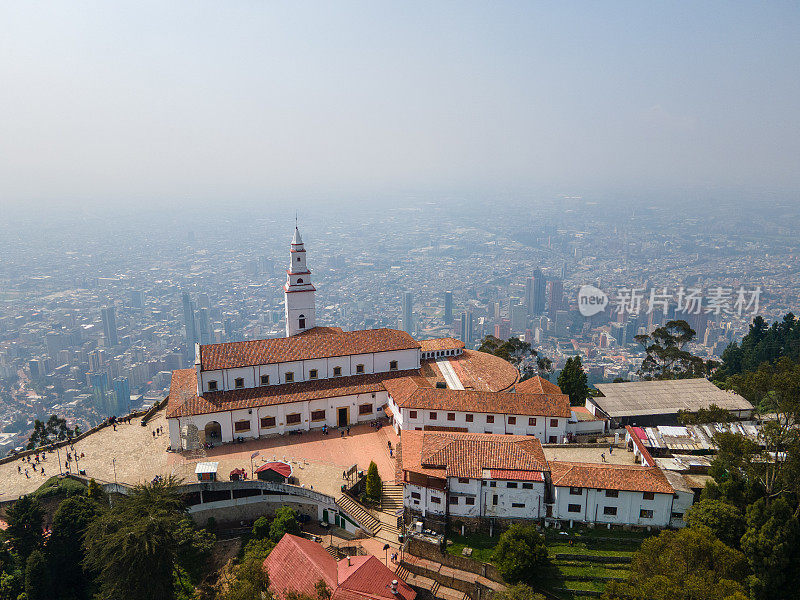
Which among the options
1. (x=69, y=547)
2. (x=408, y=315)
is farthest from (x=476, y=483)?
(x=408, y=315)

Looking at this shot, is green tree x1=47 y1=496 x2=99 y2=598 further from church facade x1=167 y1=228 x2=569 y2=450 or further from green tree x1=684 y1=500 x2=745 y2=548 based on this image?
green tree x1=684 y1=500 x2=745 y2=548

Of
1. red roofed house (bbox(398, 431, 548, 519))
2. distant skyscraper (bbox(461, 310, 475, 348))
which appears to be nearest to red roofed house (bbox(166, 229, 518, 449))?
red roofed house (bbox(398, 431, 548, 519))

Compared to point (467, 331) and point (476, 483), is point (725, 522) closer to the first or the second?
point (476, 483)

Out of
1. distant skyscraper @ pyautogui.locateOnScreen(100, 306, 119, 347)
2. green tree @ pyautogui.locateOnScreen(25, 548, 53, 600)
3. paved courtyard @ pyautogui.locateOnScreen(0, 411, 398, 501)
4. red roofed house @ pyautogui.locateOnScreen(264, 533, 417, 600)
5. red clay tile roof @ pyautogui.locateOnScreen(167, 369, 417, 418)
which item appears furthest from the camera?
distant skyscraper @ pyautogui.locateOnScreen(100, 306, 119, 347)

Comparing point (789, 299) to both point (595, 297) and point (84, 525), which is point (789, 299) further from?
point (84, 525)

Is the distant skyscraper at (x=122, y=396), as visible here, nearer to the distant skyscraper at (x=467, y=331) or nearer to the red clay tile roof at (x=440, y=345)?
the red clay tile roof at (x=440, y=345)

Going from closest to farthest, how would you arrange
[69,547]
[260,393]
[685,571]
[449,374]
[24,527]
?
[685,571]
[24,527]
[69,547]
[260,393]
[449,374]

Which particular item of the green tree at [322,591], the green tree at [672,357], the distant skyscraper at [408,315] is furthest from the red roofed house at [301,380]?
the distant skyscraper at [408,315]
